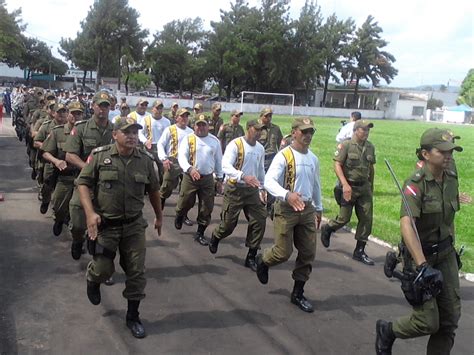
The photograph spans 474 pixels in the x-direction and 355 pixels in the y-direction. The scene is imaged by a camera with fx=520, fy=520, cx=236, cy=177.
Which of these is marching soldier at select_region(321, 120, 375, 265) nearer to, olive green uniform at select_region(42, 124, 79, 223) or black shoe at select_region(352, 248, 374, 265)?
black shoe at select_region(352, 248, 374, 265)

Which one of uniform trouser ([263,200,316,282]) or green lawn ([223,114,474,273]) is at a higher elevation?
uniform trouser ([263,200,316,282])

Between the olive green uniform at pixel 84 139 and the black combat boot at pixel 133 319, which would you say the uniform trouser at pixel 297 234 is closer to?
the black combat boot at pixel 133 319

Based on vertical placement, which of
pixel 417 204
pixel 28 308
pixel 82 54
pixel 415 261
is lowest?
pixel 28 308

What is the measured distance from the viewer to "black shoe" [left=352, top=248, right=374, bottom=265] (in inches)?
290

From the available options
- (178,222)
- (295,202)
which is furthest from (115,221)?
(178,222)

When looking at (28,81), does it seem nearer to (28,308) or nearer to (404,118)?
(404,118)

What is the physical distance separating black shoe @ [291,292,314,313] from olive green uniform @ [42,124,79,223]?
3.43 metres

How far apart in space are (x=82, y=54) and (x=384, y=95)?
42.5 metres

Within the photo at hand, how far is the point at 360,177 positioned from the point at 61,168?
13.6ft

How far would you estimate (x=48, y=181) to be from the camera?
25.6 ft

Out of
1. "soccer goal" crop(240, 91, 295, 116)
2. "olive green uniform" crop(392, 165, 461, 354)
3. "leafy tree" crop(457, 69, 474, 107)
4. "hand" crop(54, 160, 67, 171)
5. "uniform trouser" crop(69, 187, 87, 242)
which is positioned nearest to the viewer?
"olive green uniform" crop(392, 165, 461, 354)

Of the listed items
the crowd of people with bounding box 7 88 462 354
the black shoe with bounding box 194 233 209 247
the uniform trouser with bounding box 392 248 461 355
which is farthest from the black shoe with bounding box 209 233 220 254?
the uniform trouser with bounding box 392 248 461 355

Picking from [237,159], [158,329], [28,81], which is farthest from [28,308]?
[28,81]

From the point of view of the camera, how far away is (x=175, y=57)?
6594 cm
